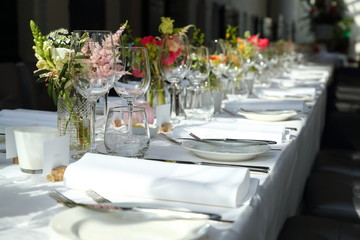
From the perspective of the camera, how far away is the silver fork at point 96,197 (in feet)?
3.01

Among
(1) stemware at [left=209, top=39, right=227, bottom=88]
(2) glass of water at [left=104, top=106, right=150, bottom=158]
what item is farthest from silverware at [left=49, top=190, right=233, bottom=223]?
(1) stemware at [left=209, top=39, right=227, bottom=88]

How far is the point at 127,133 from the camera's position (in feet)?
3.84

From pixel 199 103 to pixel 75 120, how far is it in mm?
577

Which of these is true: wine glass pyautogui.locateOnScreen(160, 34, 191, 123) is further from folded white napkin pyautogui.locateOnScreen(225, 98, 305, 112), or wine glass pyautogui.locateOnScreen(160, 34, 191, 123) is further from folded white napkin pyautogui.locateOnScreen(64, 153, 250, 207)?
folded white napkin pyautogui.locateOnScreen(64, 153, 250, 207)

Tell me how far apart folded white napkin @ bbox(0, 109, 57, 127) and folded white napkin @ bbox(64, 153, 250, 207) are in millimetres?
501

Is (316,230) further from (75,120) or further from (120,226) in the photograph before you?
(120,226)

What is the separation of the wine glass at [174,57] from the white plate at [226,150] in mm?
507

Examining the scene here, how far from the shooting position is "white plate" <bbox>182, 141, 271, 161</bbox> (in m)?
1.21

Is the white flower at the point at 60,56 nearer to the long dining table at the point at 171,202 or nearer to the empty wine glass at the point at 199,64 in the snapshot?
the long dining table at the point at 171,202

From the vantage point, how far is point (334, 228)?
1540 millimetres

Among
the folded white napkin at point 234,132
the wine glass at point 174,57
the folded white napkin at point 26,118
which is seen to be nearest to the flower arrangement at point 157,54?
the wine glass at point 174,57

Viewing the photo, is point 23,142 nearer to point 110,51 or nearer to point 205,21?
point 110,51

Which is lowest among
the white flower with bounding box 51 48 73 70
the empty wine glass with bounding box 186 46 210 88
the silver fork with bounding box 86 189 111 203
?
the silver fork with bounding box 86 189 111 203

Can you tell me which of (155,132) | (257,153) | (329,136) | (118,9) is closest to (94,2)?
(118,9)
